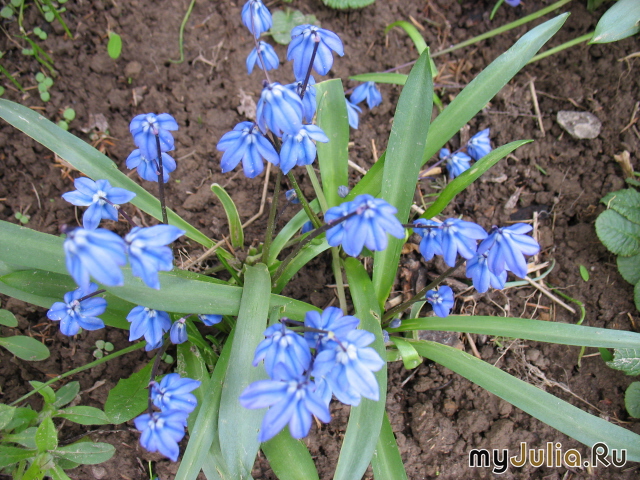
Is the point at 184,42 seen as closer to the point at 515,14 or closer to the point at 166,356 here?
the point at 166,356

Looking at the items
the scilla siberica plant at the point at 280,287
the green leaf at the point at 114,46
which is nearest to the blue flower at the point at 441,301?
the scilla siberica plant at the point at 280,287

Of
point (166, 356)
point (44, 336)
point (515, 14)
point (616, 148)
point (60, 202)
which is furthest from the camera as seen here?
Answer: point (515, 14)

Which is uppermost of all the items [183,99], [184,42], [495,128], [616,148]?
[184,42]

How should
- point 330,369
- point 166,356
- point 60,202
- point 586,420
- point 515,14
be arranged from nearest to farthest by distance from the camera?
point 330,369, point 586,420, point 166,356, point 60,202, point 515,14

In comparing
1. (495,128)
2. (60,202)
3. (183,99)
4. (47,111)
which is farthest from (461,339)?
(47,111)

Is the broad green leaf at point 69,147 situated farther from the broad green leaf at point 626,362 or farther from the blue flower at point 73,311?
the broad green leaf at point 626,362

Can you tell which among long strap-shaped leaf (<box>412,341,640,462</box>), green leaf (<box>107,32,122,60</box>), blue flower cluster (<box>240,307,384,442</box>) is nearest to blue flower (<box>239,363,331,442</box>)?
blue flower cluster (<box>240,307,384,442</box>)

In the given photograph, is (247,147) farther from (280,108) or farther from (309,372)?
(309,372)

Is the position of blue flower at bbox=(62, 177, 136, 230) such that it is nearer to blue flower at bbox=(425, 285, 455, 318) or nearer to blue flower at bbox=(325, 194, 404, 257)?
blue flower at bbox=(325, 194, 404, 257)
